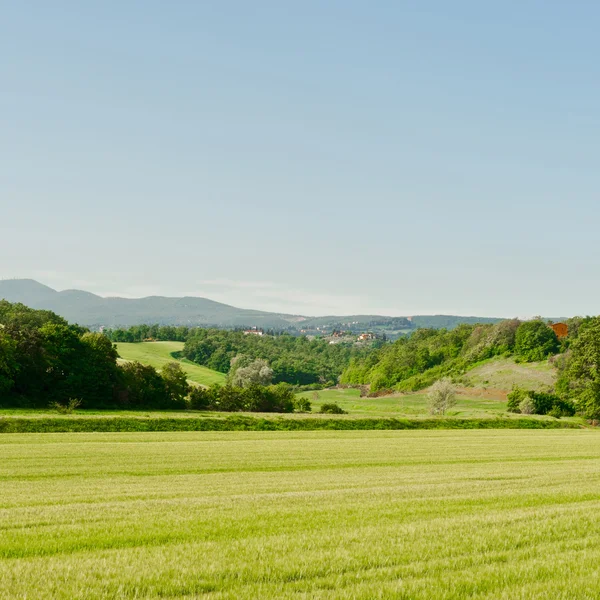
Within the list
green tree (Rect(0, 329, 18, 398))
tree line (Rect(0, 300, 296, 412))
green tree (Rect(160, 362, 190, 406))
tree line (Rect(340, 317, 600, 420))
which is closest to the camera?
green tree (Rect(0, 329, 18, 398))

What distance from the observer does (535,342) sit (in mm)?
176750

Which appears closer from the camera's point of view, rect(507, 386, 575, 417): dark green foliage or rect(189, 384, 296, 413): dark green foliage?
→ rect(189, 384, 296, 413): dark green foliage

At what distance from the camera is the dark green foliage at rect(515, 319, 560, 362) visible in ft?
571

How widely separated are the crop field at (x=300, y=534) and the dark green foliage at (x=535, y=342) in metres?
155

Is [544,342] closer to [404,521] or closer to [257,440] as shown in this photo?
[257,440]

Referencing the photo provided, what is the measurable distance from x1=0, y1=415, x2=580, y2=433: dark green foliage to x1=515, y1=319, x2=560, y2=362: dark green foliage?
96.1m

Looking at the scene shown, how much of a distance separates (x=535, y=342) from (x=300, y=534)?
17604cm

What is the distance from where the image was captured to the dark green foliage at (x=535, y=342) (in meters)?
174

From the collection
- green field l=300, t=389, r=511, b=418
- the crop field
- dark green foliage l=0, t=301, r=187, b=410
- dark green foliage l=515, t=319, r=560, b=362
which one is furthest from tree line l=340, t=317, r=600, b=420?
the crop field

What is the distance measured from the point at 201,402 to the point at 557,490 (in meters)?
71.5

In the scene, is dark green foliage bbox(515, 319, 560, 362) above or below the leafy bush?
above

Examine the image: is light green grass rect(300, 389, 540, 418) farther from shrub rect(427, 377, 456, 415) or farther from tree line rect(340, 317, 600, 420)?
tree line rect(340, 317, 600, 420)

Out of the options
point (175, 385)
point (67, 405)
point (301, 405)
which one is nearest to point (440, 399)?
point (301, 405)

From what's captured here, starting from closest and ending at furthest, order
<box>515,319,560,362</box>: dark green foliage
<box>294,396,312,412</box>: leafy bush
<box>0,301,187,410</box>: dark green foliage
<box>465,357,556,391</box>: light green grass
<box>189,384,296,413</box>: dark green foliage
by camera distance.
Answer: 1. <box>0,301,187,410</box>: dark green foliage
2. <box>189,384,296,413</box>: dark green foliage
3. <box>294,396,312,412</box>: leafy bush
4. <box>465,357,556,391</box>: light green grass
5. <box>515,319,560,362</box>: dark green foliage
